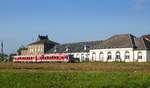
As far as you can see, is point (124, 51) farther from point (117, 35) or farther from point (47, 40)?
point (47, 40)

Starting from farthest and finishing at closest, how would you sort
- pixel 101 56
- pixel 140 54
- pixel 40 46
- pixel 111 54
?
pixel 40 46
pixel 101 56
pixel 111 54
pixel 140 54

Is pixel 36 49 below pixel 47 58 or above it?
above

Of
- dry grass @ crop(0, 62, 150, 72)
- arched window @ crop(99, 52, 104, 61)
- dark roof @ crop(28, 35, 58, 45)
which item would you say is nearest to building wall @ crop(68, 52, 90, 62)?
arched window @ crop(99, 52, 104, 61)

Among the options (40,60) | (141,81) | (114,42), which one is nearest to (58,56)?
(40,60)

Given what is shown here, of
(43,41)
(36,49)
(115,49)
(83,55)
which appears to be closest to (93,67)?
(115,49)

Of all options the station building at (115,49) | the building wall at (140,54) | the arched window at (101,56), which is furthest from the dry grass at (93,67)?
the arched window at (101,56)

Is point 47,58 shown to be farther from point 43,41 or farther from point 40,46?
point 43,41

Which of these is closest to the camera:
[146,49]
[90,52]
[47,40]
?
[146,49]

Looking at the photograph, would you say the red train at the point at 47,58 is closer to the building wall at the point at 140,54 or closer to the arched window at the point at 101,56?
the arched window at the point at 101,56

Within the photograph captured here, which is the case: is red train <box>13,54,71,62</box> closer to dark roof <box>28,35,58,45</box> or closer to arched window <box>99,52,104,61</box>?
arched window <box>99,52,104,61</box>

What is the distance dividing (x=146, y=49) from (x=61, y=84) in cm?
7277

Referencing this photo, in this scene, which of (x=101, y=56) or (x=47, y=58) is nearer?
(x=47, y=58)

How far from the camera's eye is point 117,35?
99.3 metres

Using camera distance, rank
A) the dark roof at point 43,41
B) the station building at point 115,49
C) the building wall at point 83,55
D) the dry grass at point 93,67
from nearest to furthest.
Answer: the dry grass at point 93,67 < the station building at point 115,49 < the building wall at point 83,55 < the dark roof at point 43,41
